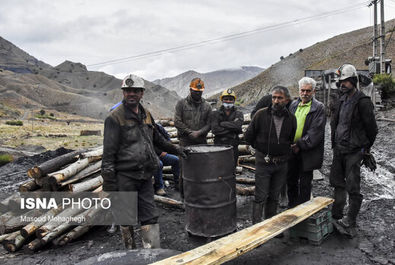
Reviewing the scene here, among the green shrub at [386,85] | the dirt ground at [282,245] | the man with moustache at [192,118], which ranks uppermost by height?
the green shrub at [386,85]

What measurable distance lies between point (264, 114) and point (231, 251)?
6.80 ft

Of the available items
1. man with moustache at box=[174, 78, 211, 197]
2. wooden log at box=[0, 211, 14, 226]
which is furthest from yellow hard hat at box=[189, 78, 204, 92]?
wooden log at box=[0, 211, 14, 226]

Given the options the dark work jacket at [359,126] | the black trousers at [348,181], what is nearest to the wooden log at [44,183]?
the black trousers at [348,181]

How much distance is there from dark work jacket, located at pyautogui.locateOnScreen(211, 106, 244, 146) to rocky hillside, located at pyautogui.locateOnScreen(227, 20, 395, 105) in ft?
187

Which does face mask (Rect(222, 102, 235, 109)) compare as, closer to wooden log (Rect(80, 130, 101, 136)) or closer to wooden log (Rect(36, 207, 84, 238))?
wooden log (Rect(36, 207, 84, 238))

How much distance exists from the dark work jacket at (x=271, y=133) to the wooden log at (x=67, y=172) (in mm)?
3123

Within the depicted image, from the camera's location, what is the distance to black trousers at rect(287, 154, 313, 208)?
4887 mm

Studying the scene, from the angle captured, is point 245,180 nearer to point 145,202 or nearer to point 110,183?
point 145,202

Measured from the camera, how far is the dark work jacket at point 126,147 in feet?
11.8

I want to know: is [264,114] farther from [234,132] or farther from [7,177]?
[7,177]

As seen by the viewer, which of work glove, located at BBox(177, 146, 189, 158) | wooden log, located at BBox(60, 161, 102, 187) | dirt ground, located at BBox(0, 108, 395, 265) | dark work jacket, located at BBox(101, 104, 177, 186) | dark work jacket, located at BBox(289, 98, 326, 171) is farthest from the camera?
wooden log, located at BBox(60, 161, 102, 187)

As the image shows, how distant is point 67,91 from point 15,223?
99.7m

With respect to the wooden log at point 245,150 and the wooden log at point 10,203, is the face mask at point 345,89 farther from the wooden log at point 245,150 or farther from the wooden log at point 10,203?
the wooden log at point 10,203

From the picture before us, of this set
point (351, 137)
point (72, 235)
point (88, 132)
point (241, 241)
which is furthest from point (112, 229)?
point (88, 132)
